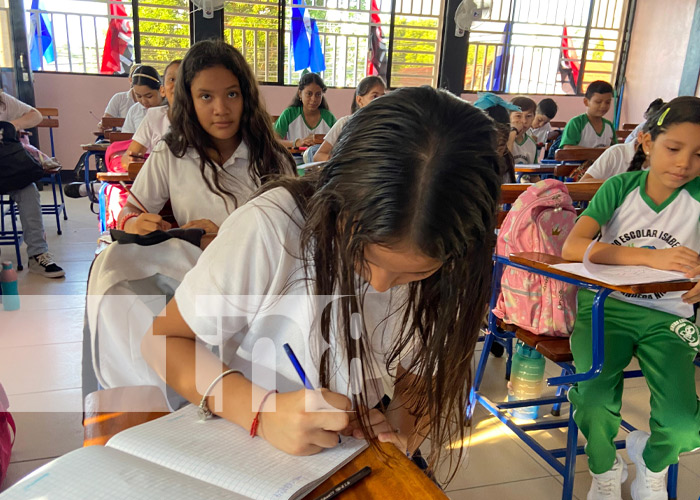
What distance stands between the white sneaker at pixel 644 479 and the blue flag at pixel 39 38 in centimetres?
691

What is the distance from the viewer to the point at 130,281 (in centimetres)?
104

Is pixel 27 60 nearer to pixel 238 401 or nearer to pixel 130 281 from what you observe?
pixel 130 281

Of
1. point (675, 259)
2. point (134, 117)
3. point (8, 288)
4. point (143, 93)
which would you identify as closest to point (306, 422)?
point (675, 259)

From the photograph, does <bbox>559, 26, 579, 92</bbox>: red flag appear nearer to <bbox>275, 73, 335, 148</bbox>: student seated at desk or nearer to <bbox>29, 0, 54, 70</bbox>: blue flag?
<bbox>275, 73, 335, 148</bbox>: student seated at desk

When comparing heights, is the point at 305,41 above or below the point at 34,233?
above

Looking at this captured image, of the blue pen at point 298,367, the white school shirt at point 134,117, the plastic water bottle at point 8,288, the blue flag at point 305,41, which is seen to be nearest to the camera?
the blue pen at point 298,367

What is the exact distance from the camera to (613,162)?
8.54 feet

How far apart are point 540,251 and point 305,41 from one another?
6.02 meters

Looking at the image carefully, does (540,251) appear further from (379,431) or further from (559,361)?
(379,431)

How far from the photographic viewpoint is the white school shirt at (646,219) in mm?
1505

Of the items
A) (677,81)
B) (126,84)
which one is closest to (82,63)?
(126,84)

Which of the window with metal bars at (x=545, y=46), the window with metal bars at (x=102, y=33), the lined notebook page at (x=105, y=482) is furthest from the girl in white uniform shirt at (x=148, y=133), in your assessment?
the window with metal bars at (x=545, y=46)

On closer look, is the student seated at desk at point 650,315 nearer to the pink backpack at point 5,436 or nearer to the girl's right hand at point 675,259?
the girl's right hand at point 675,259

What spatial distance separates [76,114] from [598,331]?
6.64 m
